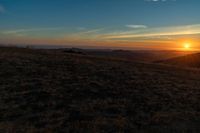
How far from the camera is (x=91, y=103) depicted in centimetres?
1026

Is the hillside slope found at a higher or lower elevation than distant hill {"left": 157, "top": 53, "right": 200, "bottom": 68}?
higher

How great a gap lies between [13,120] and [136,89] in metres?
6.87

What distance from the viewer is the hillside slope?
8109mm

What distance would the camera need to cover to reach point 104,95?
11578 mm

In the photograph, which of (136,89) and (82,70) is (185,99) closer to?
(136,89)

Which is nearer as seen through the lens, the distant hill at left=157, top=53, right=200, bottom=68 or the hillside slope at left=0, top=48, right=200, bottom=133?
the hillside slope at left=0, top=48, right=200, bottom=133

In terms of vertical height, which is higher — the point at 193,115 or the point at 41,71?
the point at 41,71

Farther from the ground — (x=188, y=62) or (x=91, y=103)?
(x=91, y=103)

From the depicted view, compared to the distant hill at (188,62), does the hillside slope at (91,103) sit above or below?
above

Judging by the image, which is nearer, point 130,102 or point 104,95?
point 130,102

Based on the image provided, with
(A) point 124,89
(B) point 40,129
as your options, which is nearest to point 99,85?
(A) point 124,89

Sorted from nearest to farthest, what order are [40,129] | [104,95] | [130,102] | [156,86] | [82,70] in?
[40,129]
[130,102]
[104,95]
[156,86]
[82,70]

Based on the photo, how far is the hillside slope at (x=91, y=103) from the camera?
8109mm

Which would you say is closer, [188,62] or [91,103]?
[91,103]
